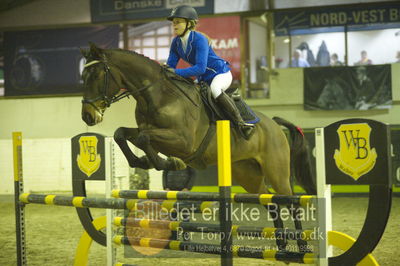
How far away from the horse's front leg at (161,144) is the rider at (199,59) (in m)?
0.53

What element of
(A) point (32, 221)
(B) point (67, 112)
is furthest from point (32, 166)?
(A) point (32, 221)

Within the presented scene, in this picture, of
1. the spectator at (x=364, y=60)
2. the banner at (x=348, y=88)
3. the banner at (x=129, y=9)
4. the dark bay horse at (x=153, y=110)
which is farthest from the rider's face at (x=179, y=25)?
the banner at (x=129, y=9)

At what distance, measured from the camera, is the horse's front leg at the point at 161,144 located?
3598mm

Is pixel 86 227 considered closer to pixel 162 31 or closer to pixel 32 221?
pixel 32 221

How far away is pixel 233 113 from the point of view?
13.8 feet

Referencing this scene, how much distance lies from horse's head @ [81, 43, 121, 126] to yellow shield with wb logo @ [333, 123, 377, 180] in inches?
64.8

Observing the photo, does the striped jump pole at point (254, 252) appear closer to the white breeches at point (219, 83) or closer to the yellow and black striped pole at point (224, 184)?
the yellow and black striped pole at point (224, 184)

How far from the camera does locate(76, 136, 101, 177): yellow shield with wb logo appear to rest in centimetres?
386

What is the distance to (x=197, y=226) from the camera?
3.42m

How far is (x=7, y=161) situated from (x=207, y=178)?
395cm

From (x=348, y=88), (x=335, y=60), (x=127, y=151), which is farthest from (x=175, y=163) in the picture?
(x=335, y=60)

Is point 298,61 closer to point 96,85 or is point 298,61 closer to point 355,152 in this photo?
point 96,85

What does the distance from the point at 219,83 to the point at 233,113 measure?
0.87ft

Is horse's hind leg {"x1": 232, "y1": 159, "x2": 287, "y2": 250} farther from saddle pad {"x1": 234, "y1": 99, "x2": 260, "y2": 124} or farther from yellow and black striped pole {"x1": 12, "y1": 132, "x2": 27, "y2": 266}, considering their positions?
yellow and black striped pole {"x1": 12, "y1": 132, "x2": 27, "y2": 266}
